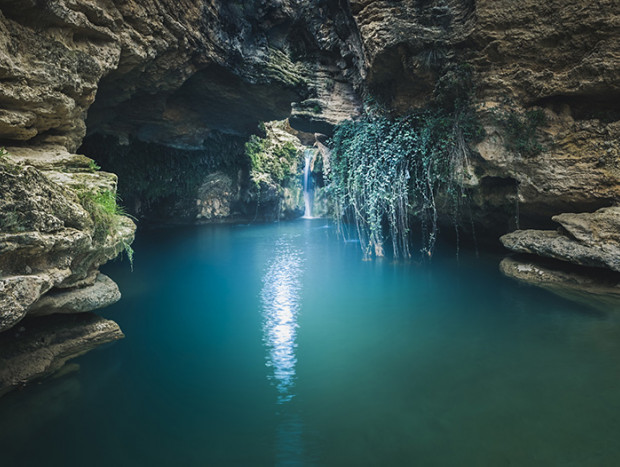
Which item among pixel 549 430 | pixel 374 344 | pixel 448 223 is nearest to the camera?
pixel 549 430

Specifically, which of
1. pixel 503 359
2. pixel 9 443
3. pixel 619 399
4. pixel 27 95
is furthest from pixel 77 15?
pixel 619 399

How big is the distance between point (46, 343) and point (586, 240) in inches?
293

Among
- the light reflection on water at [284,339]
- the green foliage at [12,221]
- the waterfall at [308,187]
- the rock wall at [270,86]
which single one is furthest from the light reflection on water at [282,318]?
the waterfall at [308,187]

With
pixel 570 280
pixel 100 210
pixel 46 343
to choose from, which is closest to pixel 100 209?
pixel 100 210

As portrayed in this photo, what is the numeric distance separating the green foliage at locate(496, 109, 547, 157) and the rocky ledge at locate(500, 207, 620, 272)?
1.35m

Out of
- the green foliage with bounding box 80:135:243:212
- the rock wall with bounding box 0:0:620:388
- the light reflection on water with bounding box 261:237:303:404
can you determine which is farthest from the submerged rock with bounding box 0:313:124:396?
the green foliage with bounding box 80:135:243:212

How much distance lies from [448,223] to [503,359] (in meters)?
5.64

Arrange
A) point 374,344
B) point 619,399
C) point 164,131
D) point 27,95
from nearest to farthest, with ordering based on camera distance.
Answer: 1. point 619,399
2. point 27,95
3. point 374,344
4. point 164,131

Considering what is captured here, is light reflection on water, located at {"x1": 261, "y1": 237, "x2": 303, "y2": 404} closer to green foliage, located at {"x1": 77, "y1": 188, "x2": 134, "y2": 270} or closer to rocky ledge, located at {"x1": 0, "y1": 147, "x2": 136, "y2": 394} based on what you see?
rocky ledge, located at {"x1": 0, "y1": 147, "x2": 136, "y2": 394}

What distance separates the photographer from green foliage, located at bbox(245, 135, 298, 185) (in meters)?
15.9

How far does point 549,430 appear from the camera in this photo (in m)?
2.50

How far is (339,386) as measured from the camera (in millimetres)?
3201

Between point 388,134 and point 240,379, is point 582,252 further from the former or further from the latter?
point 240,379

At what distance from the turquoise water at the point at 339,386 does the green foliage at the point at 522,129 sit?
8.39ft
